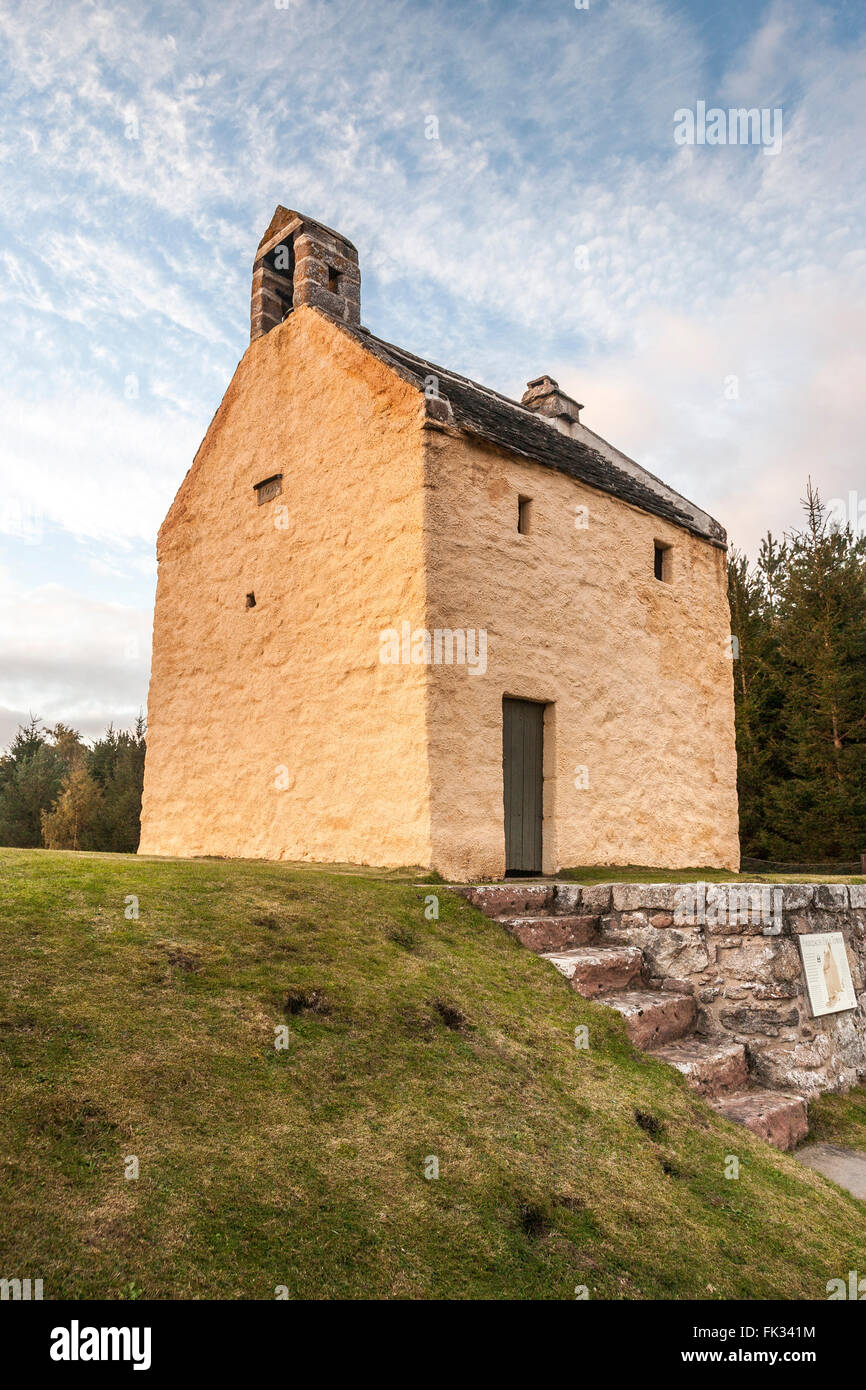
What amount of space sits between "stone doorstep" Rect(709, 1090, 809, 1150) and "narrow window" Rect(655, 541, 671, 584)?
7.83 metres

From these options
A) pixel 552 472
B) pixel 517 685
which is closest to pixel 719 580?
pixel 552 472

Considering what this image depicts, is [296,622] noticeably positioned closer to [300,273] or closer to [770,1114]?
[300,273]

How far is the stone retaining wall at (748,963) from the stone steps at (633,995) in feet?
0.36

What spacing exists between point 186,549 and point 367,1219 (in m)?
11.3

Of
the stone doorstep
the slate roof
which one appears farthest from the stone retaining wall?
the slate roof

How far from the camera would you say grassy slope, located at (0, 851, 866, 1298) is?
3.09 metres

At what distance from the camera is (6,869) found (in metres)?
5.84

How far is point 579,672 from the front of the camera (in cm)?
1020

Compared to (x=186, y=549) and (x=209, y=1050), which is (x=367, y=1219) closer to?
(x=209, y=1050)

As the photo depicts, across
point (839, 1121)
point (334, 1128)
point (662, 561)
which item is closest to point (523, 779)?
point (839, 1121)

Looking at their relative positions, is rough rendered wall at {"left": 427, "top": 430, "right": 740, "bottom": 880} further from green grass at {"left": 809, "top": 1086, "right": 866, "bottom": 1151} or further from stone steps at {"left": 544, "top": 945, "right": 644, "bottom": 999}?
green grass at {"left": 809, "top": 1086, "right": 866, "bottom": 1151}

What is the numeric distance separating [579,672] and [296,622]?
3.59 metres

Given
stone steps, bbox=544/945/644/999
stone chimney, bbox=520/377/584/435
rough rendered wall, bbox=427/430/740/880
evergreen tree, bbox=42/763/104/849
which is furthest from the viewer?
evergreen tree, bbox=42/763/104/849

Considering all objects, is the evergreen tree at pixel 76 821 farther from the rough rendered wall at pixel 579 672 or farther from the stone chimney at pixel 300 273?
the rough rendered wall at pixel 579 672
